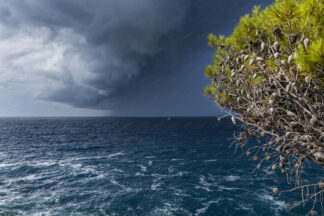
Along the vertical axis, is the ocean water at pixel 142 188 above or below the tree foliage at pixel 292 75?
below

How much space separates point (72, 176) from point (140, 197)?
17.5m

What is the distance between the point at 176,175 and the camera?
3319cm

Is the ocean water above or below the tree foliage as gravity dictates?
below

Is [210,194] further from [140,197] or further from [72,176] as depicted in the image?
[72,176]

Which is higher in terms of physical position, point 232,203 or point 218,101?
point 218,101

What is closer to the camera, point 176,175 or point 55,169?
point 176,175

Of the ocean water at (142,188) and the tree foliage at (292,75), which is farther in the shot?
the ocean water at (142,188)

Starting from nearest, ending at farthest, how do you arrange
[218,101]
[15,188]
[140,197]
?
[218,101]
[140,197]
[15,188]

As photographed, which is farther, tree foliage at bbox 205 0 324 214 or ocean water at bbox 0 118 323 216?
ocean water at bbox 0 118 323 216

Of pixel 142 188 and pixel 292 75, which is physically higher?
pixel 292 75

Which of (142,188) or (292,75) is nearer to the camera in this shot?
(292,75)

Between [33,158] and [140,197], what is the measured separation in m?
40.7

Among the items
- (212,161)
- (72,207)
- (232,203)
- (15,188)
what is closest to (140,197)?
(72,207)

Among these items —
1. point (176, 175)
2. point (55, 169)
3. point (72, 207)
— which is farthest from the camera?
point (55, 169)
